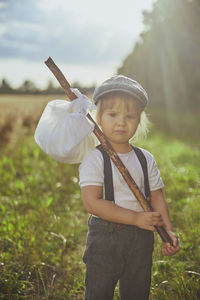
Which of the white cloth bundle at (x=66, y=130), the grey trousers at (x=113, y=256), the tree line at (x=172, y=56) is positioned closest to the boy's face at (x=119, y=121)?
the white cloth bundle at (x=66, y=130)

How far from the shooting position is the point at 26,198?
4547mm

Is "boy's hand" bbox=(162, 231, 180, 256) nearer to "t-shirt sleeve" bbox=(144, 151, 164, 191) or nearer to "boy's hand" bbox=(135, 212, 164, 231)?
"boy's hand" bbox=(135, 212, 164, 231)

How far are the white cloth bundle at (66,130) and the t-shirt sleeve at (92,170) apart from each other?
0.09 m

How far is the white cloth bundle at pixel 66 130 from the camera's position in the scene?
1.90 m

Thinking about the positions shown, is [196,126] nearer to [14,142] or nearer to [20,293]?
[14,142]

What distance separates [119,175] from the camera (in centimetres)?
197

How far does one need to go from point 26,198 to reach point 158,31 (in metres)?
16.1

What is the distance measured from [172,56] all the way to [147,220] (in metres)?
16.6

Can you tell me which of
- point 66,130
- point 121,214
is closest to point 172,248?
point 121,214

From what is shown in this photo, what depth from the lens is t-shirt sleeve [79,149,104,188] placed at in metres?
1.92

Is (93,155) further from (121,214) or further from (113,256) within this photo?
(113,256)

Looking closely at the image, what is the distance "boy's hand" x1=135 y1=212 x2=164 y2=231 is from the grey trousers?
0.14 metres

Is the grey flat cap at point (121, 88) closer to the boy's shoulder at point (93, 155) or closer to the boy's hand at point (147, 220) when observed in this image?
the boy's shoulder at point (93, 155)

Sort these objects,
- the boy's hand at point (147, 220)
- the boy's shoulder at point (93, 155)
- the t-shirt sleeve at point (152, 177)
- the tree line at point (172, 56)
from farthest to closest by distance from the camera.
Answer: the tree line at point (172, 56) < the t-shirt sleeve at point (152, 177) < the boy's shoulder at point (93, 155) < the boy's hand at point (147, 220)
